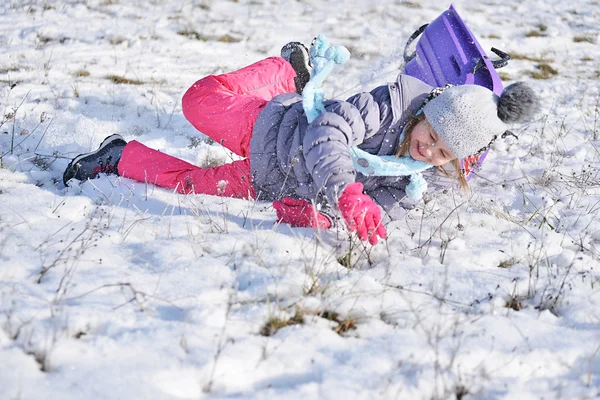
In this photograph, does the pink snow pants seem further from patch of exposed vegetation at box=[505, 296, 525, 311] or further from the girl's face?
patch of exposed vegetation at box=[505, 296, 525, 311]

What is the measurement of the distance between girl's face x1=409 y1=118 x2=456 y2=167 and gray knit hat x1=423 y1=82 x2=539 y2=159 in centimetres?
9

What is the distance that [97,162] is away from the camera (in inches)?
144

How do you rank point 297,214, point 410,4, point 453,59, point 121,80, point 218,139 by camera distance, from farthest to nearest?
point 410,4 → point 121,80 → point 453,59 → point 218,139 → point 297,214

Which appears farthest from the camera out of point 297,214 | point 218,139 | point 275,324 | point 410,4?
point 410,4

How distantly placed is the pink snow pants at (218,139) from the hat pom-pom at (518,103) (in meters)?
1.53

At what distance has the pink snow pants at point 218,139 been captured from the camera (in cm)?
359

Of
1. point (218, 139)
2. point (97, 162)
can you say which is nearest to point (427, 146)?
point (218, 139)

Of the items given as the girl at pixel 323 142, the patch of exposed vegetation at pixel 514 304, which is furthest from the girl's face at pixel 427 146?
the patch of exposed vegetation at pixel 514 304

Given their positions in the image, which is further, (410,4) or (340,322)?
(410,4)

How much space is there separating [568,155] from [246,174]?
2.76 metres

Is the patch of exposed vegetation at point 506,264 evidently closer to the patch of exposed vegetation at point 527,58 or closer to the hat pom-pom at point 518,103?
the hat pom-pom at point 518,103

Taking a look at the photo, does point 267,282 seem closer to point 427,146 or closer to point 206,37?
point 427,146

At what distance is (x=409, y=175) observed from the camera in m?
3.28

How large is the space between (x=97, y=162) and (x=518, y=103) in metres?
2.66
